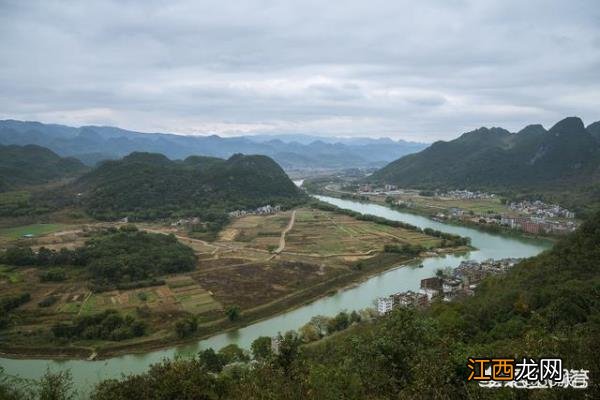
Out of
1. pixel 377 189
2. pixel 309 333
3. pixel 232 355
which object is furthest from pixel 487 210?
pixel 232 355

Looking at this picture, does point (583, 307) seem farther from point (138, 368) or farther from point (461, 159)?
point (461, 159)

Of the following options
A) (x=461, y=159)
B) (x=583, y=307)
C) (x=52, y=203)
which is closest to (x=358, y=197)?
(x=461, y=159)

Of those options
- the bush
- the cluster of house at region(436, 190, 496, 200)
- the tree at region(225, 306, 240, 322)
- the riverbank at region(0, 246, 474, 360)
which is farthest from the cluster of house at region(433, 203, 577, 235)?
the bush

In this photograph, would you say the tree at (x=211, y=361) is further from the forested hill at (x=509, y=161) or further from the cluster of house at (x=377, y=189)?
the forested hill at (x=509, y=161)

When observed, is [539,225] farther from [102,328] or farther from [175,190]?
[175,190]

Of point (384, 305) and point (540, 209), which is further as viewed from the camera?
point (540, 209)

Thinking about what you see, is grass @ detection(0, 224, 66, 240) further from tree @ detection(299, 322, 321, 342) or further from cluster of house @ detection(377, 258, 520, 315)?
cluster of house @ detection(377, 258, 520, 315)

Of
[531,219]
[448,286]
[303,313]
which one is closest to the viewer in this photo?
[303,313]

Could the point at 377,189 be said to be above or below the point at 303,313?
above
